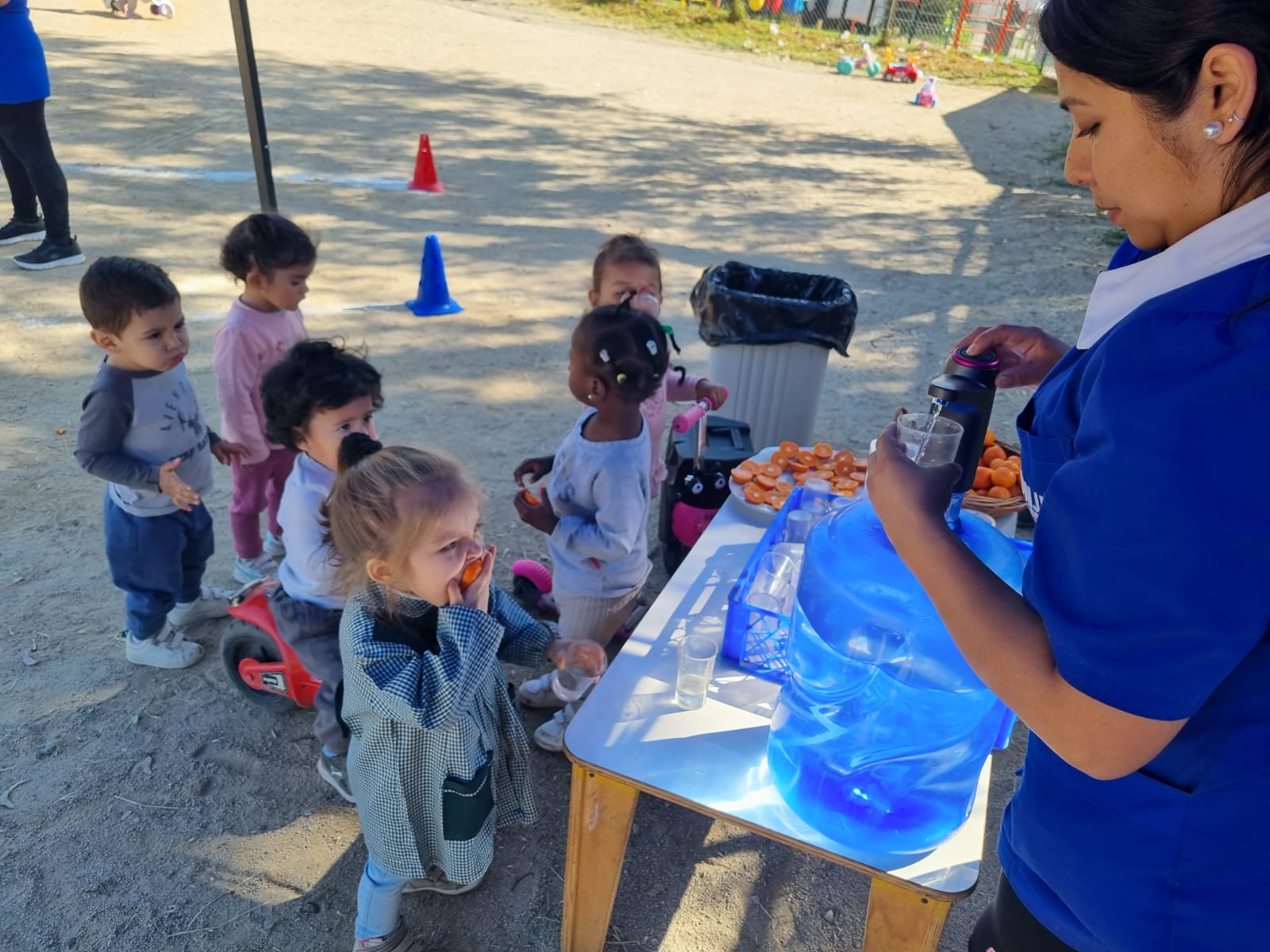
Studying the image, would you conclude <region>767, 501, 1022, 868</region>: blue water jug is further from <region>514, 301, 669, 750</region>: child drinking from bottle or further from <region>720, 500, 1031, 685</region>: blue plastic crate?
<region>514, 301, 669, 750</region>: child drinking from bottle

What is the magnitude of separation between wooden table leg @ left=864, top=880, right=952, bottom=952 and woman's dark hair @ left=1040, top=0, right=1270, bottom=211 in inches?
54.5

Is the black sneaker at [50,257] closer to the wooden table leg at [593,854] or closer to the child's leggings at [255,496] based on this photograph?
the child's leggings at [255,496]

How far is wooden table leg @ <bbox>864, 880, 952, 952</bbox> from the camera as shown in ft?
5.79

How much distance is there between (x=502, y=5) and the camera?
64.1ft

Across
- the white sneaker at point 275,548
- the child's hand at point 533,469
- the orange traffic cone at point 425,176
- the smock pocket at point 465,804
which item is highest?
the child's hand at point 533,469

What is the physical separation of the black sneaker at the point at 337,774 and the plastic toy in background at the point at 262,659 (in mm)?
225

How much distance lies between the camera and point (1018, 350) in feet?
6.17

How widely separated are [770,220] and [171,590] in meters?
6.84

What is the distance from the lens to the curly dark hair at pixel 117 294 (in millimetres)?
2732

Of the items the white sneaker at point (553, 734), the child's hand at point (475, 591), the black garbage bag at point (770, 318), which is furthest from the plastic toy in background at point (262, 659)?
the black garbage bag at point (770, 318)

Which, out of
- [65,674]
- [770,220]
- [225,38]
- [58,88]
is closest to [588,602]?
[65,674]

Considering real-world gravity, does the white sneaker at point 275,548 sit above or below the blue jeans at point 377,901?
A: below

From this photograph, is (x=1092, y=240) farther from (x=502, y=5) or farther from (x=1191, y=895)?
(x=502, y=5)

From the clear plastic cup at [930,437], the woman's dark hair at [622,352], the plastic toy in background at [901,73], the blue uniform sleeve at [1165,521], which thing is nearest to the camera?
the blue uniform sleeve at [1165,521]
